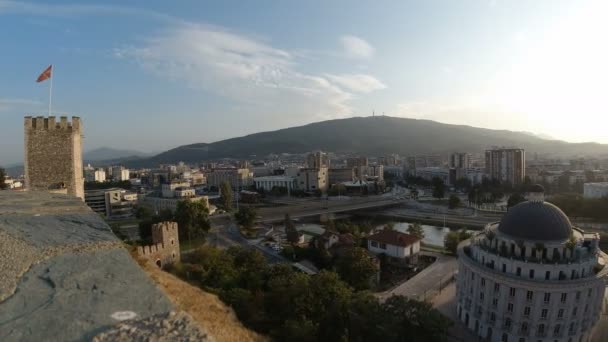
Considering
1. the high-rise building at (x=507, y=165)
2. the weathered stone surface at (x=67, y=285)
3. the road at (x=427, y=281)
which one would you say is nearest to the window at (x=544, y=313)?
the road at (x=427, y=281)

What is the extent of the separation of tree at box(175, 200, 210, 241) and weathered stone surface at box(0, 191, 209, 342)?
22016 mm

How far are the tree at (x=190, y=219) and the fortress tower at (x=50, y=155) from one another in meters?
14.1

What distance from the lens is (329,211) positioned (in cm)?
4512

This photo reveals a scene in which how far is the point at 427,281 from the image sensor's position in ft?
64.2

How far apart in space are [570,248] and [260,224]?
91.9 ft

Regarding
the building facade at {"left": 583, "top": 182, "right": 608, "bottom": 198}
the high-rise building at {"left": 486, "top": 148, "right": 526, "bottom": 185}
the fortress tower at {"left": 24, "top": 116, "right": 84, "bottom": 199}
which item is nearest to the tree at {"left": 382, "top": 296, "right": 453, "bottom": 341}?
→ the fortress tower at {"left": 24, "top": 116, "right": 84, "bottom": 199}

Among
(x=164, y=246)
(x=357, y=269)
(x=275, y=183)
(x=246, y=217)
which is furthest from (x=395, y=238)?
(x=275, y=183)

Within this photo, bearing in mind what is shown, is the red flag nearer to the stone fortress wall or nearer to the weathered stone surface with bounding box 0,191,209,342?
the stone fortress wall

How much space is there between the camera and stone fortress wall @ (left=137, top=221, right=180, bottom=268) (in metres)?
15.3

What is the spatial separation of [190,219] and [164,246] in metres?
9.51

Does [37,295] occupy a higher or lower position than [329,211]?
higher

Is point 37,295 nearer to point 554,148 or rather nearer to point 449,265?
point 449,265

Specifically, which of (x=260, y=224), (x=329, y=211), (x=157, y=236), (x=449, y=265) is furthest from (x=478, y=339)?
(x=329, y=211)

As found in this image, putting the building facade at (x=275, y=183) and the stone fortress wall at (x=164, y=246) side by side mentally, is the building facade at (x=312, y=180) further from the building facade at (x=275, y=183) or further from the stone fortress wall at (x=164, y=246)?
the stone fortress wall at (x=164, y=246)
